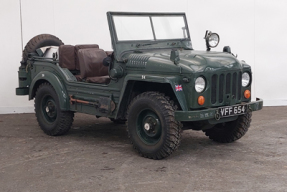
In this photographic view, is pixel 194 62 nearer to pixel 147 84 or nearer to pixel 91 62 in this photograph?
pixel 147 84

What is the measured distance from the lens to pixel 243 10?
10.1 meters

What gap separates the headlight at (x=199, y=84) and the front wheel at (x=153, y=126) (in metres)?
0.37

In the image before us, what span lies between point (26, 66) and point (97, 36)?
7.38ft

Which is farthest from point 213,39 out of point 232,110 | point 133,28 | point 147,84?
point 232,110

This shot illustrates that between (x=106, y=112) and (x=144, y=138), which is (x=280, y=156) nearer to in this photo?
(x=144, y=138)

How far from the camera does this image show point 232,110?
5.96 metres

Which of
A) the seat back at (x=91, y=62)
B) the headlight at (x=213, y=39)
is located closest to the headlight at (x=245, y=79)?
the headlight at (x=213, y=39)

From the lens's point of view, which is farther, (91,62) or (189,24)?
(189,24)

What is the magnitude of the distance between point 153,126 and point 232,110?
0.99 m

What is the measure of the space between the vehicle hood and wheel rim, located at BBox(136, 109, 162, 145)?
22.8 inches

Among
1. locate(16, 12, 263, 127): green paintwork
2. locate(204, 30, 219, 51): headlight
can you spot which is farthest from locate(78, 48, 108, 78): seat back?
locate(204, 30, 219, 51): headlight

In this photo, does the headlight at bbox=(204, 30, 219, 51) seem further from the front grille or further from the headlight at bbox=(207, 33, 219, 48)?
the front grille

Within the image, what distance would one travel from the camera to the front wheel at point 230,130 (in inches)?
261

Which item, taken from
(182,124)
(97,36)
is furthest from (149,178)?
(97,36)
